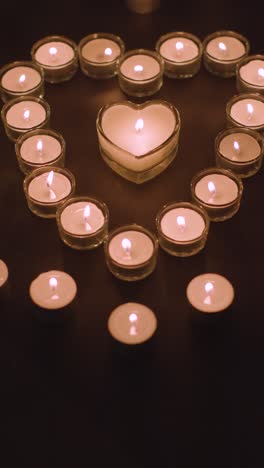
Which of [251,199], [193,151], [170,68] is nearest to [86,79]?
[170,68]

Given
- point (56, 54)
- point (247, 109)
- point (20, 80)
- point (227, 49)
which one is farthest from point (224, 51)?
point (20, 80)

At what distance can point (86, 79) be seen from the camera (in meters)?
2.09

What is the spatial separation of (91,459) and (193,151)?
2.72 feet

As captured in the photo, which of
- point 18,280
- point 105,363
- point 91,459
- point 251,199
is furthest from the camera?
point 251,199

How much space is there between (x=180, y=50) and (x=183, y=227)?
2.05ft

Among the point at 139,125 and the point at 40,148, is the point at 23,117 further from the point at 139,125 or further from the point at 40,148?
the point at 139,125

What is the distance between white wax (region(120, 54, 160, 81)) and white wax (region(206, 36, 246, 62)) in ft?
0.53

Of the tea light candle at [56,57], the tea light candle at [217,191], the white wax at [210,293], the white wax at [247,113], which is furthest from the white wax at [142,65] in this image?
the white wax at [210,293]

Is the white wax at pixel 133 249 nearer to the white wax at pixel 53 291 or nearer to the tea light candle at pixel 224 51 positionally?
the white wax at pixel 53 291

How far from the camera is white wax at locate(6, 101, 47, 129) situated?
76.9 inches

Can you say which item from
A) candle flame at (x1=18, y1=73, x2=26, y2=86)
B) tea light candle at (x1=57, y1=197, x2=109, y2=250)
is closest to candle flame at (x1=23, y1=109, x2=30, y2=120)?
candle flame at (x1=18, y1=73, x2=26, y2=86)

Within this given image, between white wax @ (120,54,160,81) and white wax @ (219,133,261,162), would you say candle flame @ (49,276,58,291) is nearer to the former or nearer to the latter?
white wax @ (219,133,261,162)

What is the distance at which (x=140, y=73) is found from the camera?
2.05 meters

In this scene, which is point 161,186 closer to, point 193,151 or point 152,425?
point 193,151
